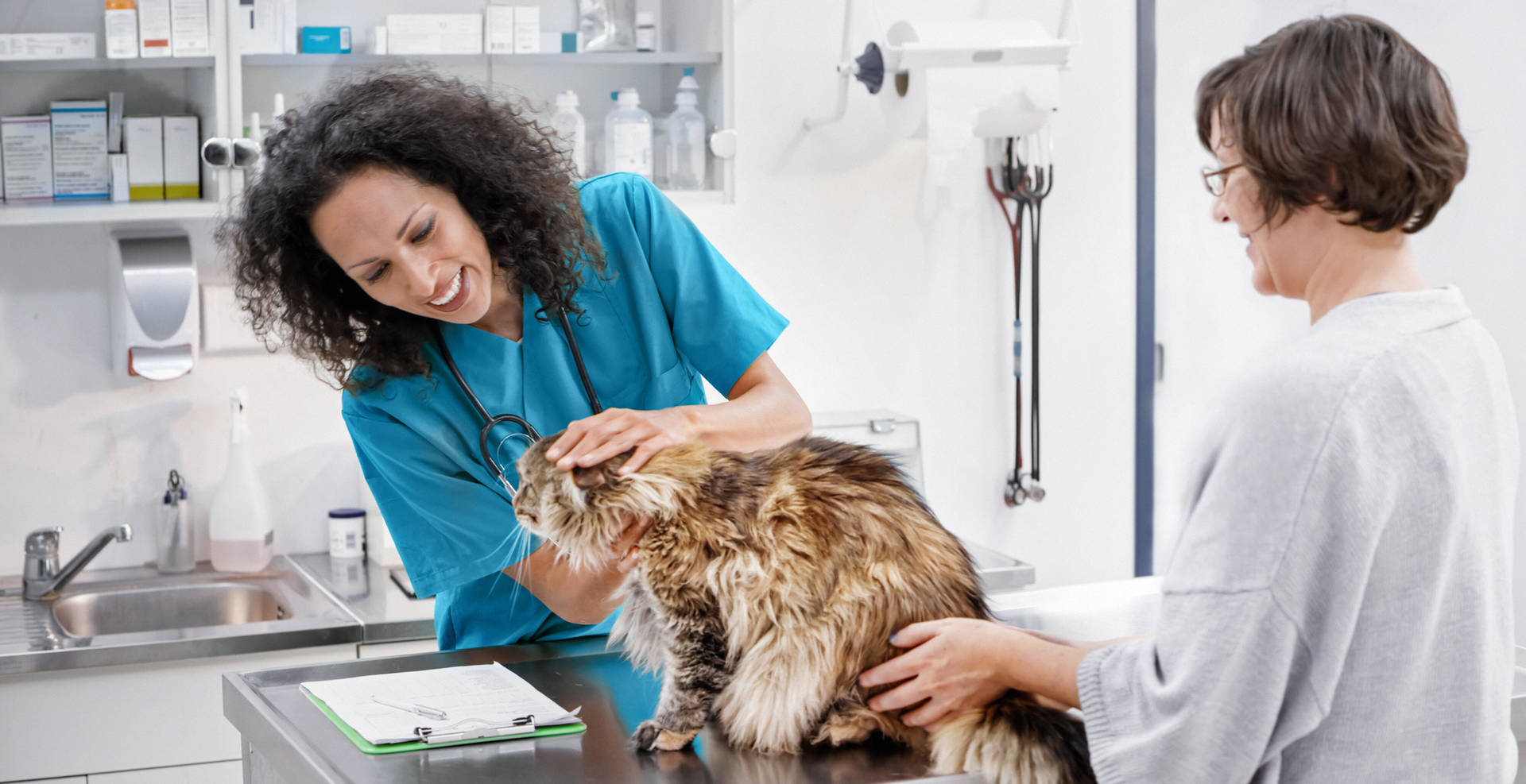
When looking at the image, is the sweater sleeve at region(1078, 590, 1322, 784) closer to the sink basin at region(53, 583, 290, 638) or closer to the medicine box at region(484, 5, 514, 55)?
the medicine box at region(484, 5, 514, 55)

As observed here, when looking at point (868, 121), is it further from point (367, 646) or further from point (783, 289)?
point (367, 646)

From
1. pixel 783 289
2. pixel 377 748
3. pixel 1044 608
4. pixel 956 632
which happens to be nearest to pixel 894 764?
pixel 956 632

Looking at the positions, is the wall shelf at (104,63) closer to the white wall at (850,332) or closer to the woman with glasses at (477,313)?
the white wall at (850,332)

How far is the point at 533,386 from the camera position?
1.71 meters

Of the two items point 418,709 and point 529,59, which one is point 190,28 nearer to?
point 529,59

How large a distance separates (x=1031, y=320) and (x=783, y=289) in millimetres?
643

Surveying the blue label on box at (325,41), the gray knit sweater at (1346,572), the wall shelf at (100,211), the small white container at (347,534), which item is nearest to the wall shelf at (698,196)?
the blue label on box at (325,41)

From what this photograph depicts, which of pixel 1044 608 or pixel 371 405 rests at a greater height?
pixel 371 405

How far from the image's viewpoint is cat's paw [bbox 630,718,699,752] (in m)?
1.22

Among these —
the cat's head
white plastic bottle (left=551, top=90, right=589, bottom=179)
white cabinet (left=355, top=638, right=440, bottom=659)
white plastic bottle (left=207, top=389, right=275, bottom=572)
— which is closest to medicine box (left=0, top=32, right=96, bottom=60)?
white plastic bottle (left=207, top=389, right=275, bottom=572)

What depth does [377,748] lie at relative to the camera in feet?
3.98

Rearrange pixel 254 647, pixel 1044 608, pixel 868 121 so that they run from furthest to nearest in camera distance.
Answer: pixel 868 121 < pixel 254 647 < pixel 1044 608

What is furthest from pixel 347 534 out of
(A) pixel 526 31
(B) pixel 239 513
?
(A) pixel 526 31

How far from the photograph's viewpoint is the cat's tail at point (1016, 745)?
111 centimetres
